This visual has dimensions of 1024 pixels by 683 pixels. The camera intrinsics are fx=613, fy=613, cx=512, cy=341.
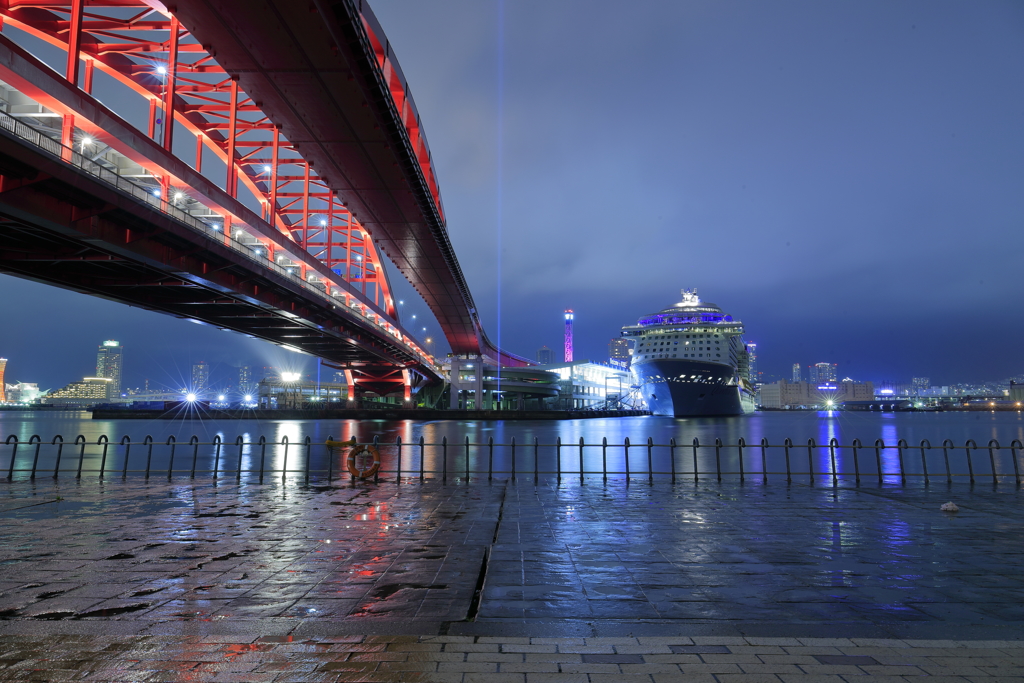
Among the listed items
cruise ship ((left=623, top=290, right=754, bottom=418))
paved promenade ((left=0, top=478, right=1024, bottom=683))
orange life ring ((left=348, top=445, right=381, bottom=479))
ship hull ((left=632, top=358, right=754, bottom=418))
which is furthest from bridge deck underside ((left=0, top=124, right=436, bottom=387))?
cruise ship ((left=623, top=290, right=754, bottom=418))

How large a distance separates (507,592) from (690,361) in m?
72.2

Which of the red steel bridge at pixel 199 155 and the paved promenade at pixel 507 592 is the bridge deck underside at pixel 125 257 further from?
the paved promenade at pixel 507 592

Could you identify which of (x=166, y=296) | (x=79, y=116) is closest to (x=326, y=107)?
(x=79, y=116)

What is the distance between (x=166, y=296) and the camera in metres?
38.6

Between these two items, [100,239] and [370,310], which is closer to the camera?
[100,239]

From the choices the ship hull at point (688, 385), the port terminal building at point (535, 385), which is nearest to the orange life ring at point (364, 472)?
the ship hull at point (688, 385)

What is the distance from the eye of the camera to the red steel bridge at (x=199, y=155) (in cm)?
2247

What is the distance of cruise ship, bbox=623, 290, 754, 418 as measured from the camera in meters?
76.4

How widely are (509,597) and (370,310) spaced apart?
197 ft

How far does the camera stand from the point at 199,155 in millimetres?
49844

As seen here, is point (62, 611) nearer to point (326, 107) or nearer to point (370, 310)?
→ point (326, 107)

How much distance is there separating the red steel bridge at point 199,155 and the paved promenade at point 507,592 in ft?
53.4

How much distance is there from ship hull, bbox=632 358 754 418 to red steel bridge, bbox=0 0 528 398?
35.4 m

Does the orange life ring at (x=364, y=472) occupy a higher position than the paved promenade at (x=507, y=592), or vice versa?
the orange life ring at (x=364, y=472)
